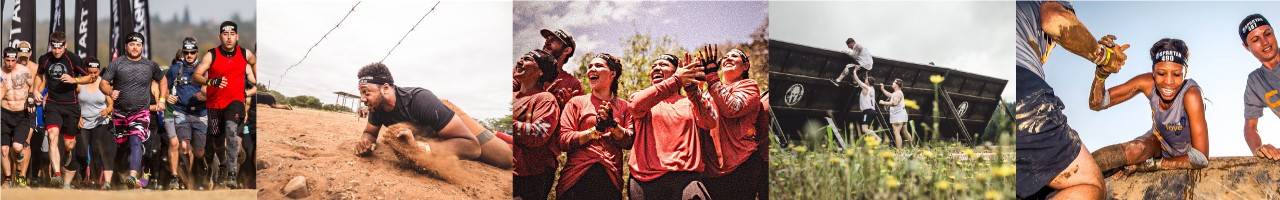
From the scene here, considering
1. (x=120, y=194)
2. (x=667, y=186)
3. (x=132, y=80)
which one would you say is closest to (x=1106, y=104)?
(x=667, y=186)

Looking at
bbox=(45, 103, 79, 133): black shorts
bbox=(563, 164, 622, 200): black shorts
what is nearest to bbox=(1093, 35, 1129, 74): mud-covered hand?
bbox=(563, 164, 622, 200): black shorts

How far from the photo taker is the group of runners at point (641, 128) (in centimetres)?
880

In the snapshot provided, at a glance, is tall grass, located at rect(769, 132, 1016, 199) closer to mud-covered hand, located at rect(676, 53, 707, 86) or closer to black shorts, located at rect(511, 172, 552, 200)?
mud-covered hand, located at rect(676, 53, 707, 86)

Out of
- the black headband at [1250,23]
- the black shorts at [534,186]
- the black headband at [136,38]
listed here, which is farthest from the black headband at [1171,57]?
the black headband at [136,38]

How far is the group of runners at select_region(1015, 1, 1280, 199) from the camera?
805 cm

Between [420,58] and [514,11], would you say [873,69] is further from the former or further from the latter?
[420,58]

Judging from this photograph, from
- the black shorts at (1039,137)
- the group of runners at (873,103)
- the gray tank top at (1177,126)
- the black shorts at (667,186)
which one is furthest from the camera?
the black shorts at (667,186)

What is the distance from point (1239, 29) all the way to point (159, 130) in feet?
24.7

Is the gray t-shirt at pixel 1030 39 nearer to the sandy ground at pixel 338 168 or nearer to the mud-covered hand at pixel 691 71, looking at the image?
the mud-covered hand at pixel 691 71

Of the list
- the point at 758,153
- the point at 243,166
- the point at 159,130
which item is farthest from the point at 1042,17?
the point at 159,130

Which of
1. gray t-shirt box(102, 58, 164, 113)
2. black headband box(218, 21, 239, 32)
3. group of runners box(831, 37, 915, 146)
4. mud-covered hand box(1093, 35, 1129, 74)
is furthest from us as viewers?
gray t-shirt box(102, 58, 164, 113)

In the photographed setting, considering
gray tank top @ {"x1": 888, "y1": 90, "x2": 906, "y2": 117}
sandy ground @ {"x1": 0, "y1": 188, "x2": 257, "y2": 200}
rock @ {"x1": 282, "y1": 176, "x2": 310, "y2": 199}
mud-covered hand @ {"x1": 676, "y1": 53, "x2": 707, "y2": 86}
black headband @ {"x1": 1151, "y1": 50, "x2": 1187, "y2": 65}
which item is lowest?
sandy ground @ {"x1": 0, "y1": 188, "x2": 257, "y2": 200}

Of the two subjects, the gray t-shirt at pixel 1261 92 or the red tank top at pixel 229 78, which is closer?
the gray t-shirt at pixel 1261 92

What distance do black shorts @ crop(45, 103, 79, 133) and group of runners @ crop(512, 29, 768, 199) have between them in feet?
11.1
